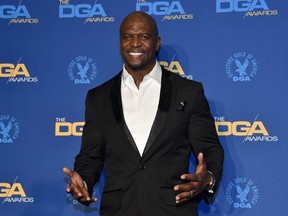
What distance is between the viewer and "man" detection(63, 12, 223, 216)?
2.80 m

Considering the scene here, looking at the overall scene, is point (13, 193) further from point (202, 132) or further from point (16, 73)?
point (202, 132)

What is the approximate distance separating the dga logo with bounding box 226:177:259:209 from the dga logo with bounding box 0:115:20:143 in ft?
4.40

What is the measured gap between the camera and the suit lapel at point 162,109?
2.83 metres

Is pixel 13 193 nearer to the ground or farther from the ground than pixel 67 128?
nearer to the ground

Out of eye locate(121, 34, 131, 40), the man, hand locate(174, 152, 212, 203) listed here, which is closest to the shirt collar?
the man

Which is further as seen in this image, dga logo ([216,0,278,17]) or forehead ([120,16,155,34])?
dga logo ([216,0,278,17])

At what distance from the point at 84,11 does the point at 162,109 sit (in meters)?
1.02

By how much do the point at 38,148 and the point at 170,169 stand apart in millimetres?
1027

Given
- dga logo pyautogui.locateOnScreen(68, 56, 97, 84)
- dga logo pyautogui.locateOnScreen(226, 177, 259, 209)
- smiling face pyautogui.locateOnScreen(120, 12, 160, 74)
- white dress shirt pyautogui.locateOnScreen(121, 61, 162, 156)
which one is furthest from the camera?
dga logo pyautogui.locateOnScreen(68, 56, 97, 84)

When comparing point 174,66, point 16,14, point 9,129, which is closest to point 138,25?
Result: point 174,66

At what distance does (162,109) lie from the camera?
2.90 metres

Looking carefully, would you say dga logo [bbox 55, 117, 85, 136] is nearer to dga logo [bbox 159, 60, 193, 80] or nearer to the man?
the man

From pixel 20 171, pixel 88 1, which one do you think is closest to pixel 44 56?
pixel 88 1

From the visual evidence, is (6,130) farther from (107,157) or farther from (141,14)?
(141,14)
